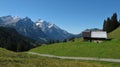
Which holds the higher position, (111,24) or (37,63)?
(111,24)

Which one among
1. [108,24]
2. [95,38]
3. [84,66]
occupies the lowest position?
[84,66]

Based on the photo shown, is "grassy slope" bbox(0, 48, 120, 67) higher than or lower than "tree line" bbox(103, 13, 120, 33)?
lower

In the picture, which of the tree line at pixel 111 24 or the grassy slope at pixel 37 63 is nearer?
the grassy slope at pixel 37 63

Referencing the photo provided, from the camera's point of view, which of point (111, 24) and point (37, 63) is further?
point (111, 24)

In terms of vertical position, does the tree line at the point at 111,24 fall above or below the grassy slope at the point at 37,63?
above

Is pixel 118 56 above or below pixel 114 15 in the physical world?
below

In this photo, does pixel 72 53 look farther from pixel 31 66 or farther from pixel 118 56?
pixel 31 66

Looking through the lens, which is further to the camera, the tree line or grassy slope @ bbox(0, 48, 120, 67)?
the tree line

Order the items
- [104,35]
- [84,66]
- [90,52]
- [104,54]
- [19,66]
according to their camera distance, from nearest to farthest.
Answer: [19,66] < [84,66] < [104,54] < [90,52] < [104,35]

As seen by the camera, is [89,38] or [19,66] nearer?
[19,66]

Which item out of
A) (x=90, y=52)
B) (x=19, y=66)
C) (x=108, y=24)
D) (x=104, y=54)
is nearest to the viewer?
(x=19, y=66)

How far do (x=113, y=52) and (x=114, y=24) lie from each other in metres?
103

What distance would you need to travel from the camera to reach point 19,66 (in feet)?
85.7

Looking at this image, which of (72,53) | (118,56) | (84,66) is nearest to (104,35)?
(72,53)
